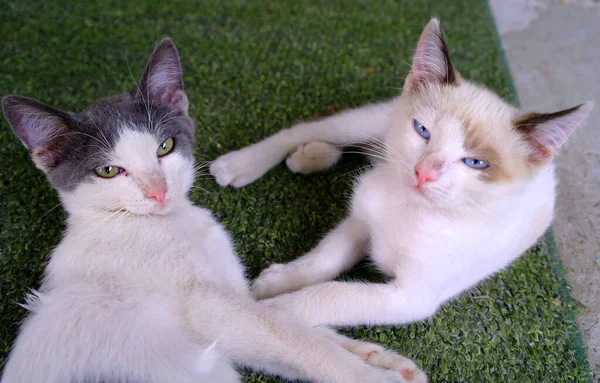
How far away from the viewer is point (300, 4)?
2.81 meters

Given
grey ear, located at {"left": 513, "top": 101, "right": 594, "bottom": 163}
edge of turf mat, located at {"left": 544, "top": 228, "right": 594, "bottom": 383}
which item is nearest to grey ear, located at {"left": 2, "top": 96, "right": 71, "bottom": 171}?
grey ear, located at {"left": 513, "top": 101, "right": 594, "bottom": 163}

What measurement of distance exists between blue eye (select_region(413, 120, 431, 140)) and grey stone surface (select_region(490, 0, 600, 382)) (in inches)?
37.3

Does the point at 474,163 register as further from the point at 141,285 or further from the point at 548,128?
the point at 141,285

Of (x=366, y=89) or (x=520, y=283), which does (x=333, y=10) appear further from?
(x=520, y=283)

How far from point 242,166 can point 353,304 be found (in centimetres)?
76

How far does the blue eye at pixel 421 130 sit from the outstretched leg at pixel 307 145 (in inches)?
13.3

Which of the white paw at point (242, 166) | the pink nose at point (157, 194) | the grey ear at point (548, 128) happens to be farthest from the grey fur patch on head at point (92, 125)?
the grey ear at point (548, 128)

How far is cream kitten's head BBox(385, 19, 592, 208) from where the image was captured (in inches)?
52.9

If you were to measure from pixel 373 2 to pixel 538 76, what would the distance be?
1.10m

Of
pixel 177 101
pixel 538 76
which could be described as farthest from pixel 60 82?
pixel 538 76

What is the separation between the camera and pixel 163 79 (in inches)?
63.2

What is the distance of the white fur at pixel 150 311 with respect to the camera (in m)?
1.17

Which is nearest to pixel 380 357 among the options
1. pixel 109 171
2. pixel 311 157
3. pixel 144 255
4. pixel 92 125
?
pixel 144 255

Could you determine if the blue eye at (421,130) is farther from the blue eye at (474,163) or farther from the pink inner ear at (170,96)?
the pink inner ear at (170,96)
